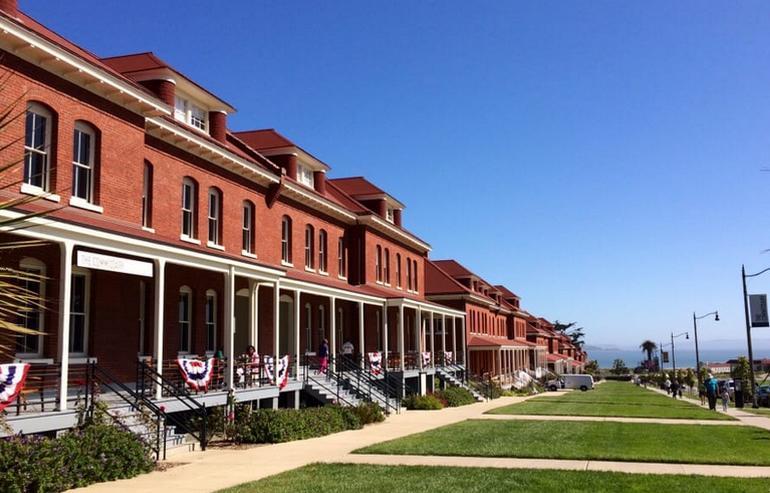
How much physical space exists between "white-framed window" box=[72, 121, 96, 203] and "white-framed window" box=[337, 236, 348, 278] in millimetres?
18364

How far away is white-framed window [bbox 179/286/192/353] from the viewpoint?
2141 centimetres

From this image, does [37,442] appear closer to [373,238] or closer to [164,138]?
[164,138]

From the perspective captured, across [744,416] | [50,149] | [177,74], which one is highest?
[177,74]

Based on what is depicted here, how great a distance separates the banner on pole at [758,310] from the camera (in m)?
40.8

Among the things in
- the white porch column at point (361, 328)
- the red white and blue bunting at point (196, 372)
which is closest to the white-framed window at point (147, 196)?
the red white and blue bunting at point (196, 372)

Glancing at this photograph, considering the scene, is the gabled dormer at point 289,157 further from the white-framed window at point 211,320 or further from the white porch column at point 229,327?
the white porch column at point 229,327

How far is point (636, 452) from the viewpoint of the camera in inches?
659

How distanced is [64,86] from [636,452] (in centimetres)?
1554

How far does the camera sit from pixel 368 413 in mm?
24000

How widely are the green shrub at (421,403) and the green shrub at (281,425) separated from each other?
1114 cm

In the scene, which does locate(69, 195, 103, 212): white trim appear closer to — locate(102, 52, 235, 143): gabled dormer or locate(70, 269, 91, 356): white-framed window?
locate(70, 269, 91, 356): white-framed window

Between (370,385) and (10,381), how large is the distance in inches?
714

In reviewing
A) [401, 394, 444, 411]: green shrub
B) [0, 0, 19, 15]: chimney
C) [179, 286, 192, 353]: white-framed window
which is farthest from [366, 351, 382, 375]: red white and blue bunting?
[0, 0, 19, 15]: chimney

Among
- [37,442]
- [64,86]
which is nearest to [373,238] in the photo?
[64,86]
